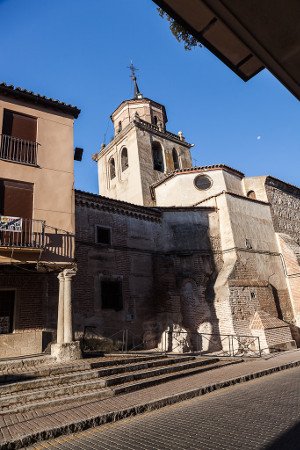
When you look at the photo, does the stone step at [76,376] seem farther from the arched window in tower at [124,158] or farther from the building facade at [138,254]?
the arched window in tower at [124,158]

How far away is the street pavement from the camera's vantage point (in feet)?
15.7

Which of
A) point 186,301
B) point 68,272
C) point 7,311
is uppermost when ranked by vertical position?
point 68,272

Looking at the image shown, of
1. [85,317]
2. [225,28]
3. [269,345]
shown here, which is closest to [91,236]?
[85,317]

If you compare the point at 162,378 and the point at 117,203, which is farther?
the point at 117,203

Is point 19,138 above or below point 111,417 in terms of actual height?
above

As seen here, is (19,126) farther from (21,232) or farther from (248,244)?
(248,244)

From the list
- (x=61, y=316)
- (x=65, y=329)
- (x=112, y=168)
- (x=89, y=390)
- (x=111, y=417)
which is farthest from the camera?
(x=112, y=168)

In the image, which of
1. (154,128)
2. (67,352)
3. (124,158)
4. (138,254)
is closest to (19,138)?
(67,352)

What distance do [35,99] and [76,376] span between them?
10.6 meters

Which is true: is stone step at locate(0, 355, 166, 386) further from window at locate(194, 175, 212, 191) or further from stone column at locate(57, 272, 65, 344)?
window at locate(194, 175, 212, 191)

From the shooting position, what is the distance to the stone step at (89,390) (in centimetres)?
693

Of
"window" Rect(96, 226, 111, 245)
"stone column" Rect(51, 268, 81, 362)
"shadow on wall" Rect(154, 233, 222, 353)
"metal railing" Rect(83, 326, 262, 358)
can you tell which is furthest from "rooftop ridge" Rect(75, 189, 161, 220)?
"metal railing" Rect(83, 326, 262, 358)

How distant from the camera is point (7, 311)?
39.0 ft

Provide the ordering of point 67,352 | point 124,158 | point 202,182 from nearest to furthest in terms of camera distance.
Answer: point 67,352 → point 202,182 → point 124,158
